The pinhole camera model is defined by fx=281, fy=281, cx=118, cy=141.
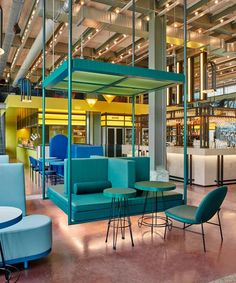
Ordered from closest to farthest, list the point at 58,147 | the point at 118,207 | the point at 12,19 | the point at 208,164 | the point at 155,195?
the point at 118,207 < the point at 155,195 < the point at 12,19 < the point at 208,164 < the point at 58,147

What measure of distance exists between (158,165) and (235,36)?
5.16 meters

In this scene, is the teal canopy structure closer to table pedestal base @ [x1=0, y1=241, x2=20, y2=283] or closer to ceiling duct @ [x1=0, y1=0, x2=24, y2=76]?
ceiling duct @ [x1=0, y1=0, x2=24, y2=76]

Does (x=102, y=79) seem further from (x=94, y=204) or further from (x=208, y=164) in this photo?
(x=208, y=164)

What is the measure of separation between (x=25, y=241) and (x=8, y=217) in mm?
678

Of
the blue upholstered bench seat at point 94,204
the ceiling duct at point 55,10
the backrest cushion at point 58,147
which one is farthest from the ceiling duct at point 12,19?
the blue upholstered bench seat at point 94,204

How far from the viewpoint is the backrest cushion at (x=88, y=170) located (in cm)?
498

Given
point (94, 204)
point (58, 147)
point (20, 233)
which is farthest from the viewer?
point (58, 147)

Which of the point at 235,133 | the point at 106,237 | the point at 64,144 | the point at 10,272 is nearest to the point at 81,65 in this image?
the point at 106,237

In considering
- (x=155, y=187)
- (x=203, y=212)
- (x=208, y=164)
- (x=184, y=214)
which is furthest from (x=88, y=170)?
(x=208, y=164)

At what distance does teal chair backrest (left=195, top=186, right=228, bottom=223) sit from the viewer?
359cm

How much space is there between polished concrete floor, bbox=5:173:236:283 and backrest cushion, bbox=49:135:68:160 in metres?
5.43

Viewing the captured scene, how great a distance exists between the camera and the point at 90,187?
4965 millimetres

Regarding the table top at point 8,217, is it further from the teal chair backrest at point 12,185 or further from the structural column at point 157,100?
the structural column at point 157,100

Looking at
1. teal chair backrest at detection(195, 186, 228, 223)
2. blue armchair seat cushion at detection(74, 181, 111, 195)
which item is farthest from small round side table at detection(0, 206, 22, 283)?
teal chair backrest at detection(195, 186, 228, 223)
